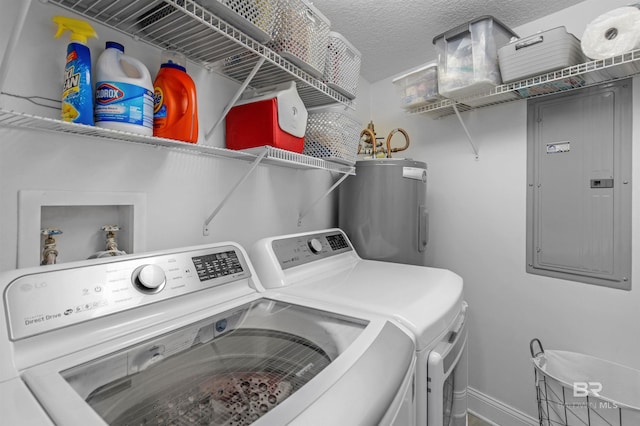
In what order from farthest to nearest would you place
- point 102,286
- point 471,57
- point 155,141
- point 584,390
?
point 471,57 < point 584,390 < point 155,141 < point 102,286

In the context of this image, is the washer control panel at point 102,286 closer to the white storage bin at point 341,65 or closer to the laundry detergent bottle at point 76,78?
the laundry detergent bottle at point 76,78

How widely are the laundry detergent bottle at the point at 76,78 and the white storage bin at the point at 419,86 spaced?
1.96 meters

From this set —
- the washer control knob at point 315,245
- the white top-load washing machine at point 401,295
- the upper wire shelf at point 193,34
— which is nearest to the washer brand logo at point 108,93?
the upper wire shelf at point 193,34

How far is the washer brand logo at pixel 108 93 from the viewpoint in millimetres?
971

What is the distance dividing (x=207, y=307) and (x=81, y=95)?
0.81 metres

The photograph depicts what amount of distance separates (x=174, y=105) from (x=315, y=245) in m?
1.01

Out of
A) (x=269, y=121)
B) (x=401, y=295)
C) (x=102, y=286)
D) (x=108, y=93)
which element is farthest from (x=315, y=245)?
(x=108, y=93)

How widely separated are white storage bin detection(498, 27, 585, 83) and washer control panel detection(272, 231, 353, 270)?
4.71ft

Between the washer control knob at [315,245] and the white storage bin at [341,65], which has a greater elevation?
the white storage bin at [341,65]

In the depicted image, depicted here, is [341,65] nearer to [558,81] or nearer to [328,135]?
[328,135]

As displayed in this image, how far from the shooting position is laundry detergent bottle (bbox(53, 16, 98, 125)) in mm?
928

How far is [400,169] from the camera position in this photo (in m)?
2.16

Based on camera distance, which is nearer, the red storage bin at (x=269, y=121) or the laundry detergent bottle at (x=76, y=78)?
the laundry detergent bottle at (x=76, y=78)

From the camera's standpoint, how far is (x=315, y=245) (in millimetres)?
1771
